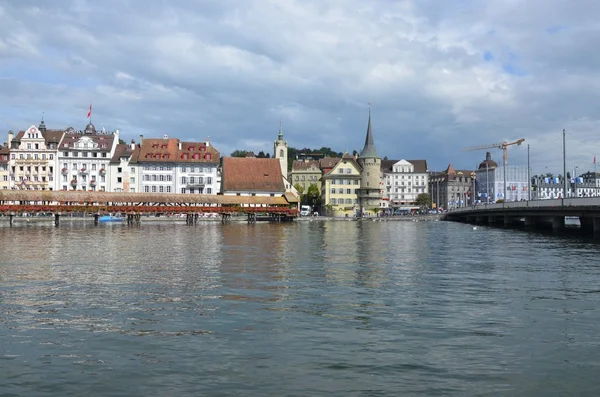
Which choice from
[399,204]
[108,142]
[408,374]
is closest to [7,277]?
[408,374]

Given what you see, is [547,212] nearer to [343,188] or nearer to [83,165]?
[343,188]

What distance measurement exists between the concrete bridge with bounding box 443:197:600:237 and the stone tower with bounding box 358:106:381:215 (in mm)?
33026

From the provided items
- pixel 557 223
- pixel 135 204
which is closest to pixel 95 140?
pixel 135 204

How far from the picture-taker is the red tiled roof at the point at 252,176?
139m

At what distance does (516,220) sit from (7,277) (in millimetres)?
104912

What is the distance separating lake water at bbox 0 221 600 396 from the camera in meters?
13.4

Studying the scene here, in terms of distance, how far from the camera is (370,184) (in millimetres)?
160750

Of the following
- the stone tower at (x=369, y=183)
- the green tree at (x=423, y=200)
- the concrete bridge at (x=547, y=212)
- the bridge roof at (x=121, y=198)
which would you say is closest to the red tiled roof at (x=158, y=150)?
the bridge roof at (x=121, y=198)

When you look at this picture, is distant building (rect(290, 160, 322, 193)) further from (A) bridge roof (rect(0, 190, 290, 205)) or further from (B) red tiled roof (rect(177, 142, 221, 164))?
(A) bridge roof (rect(0, 190, 290, 205))

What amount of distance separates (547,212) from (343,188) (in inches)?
3398

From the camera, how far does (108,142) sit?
141 m

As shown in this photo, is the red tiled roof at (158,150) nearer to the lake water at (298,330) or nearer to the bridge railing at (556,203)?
the bridge railing at (556,203)

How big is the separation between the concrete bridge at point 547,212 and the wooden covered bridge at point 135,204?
4038 cm

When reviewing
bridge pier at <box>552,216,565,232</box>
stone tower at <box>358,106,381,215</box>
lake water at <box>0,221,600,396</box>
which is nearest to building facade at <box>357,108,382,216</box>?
stone tower at <box>358,106,381,215</box>
